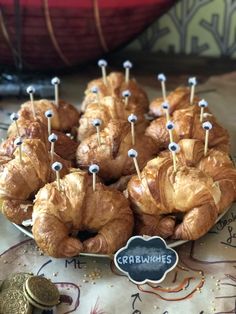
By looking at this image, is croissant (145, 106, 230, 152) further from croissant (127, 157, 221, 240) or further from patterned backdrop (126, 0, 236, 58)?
patterned backdrop (126, 0, 236, 58)

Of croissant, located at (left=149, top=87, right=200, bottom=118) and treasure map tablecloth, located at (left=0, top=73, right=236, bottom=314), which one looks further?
croissant, located at (left=149, top=87, right=200, bottom=118)

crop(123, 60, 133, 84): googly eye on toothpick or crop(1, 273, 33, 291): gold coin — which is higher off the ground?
crop(123, 60, 133, 84): googly eye on toothpick

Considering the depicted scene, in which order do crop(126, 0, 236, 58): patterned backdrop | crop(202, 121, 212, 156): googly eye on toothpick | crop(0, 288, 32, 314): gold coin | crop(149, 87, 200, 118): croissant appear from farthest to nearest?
1. crop(126, 0, 236, 58): patterned backdrop
2. crop(149, 87, 200, 118): croissant
3. crop(202, 121, 212, 156): googly eye on toothpick
4. crop(0, 288, 32, 314): gold coin

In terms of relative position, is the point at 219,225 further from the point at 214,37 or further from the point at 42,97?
the point at 214,37

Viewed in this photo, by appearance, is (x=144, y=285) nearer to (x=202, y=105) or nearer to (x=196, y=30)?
(x=202, y=105)

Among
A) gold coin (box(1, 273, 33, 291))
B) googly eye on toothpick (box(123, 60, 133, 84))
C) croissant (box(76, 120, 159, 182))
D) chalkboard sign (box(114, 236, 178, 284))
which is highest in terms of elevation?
googly eye on toothpick (box(123, 60, 133, 84))

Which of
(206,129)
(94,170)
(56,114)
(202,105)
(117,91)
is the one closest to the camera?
(94,170)

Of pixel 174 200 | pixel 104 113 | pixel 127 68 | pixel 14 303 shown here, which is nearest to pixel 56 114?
pixel 104 113

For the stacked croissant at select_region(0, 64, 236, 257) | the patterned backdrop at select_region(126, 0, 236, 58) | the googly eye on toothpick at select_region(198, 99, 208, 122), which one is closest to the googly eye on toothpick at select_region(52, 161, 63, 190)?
the stacked croissant at select_region(0, 64, 236, 257)

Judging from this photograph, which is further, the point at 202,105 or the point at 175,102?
the point at 175,102
